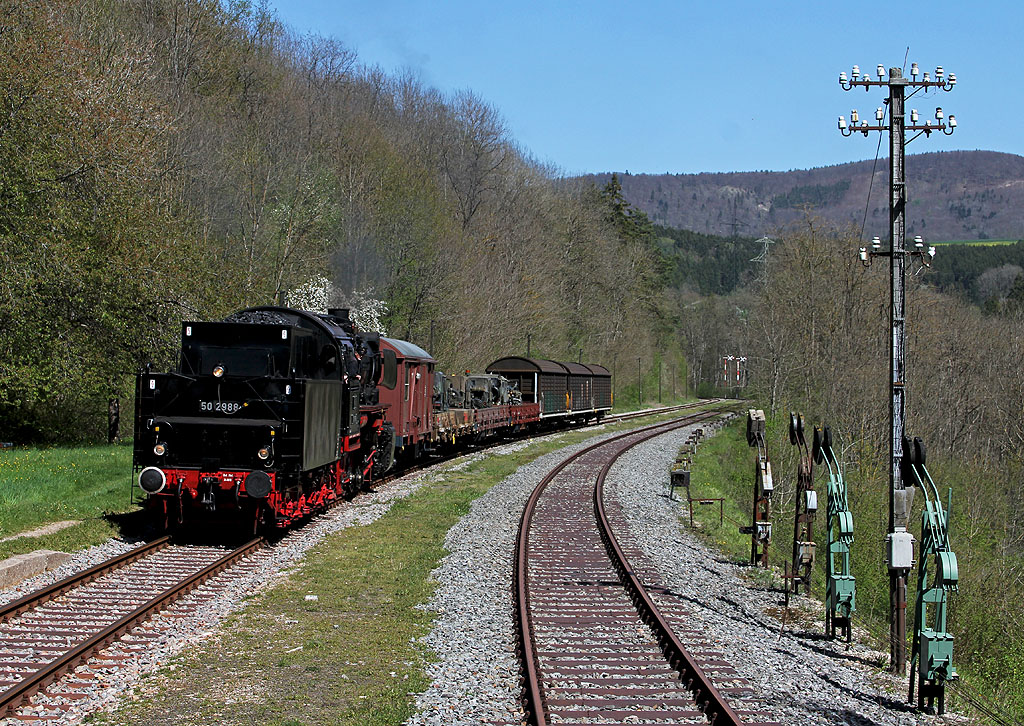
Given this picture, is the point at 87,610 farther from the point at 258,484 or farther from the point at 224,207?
the point at 224,207

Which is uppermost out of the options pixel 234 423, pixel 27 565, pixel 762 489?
pixel 234 423

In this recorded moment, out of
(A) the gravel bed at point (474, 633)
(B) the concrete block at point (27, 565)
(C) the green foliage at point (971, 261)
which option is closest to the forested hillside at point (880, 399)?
(A) the gravel bed at point (474, 633)

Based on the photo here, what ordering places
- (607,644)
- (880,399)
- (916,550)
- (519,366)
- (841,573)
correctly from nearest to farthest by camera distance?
(607,644) → (841,573) → (916,550) → (880,399) → (519,366)

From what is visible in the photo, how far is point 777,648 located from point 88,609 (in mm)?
7358

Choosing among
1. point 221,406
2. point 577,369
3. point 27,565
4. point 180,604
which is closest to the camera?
point 180,604

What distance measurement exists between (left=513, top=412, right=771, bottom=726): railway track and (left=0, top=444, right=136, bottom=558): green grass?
6474mm

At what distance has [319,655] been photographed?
9.01 meters

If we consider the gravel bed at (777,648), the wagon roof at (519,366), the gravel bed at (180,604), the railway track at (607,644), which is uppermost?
the wagon roof at (519,366)

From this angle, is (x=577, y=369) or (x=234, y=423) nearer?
(x=234, y=423)

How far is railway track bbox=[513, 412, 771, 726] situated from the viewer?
25.3 ft

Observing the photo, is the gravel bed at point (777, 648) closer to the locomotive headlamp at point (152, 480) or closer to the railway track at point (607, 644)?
the railway track at point (607, 644)

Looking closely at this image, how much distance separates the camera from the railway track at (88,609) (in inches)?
307

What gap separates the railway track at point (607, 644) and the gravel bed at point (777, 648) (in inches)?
10.9

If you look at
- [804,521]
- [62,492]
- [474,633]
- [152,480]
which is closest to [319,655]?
[474,633]
